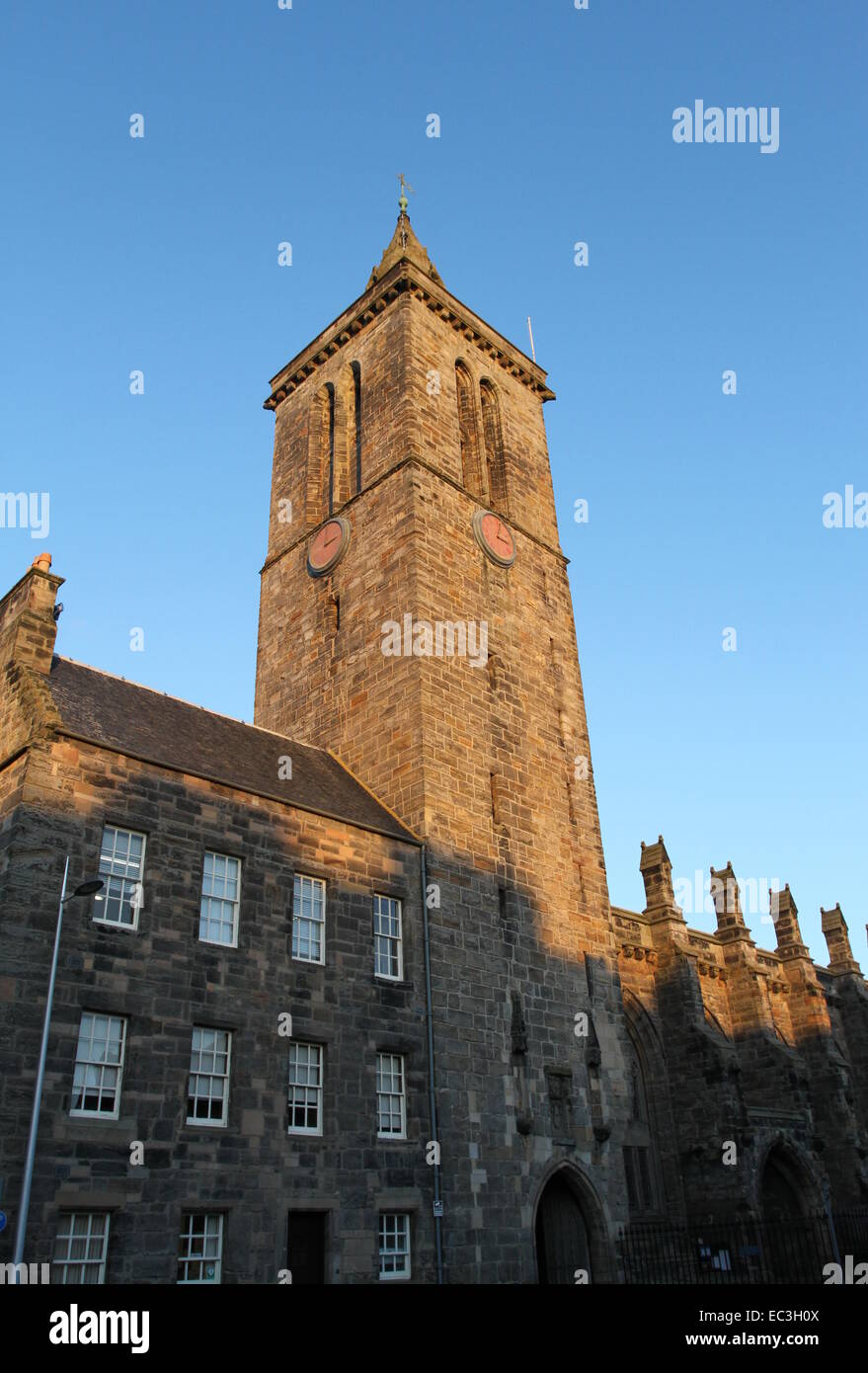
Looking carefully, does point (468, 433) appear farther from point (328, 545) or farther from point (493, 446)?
point (328, 545)

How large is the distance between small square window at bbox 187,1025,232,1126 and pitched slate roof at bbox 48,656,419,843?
4794 mm

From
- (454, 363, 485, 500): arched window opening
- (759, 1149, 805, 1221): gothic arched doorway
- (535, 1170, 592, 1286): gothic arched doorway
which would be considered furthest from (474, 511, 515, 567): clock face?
(759, 1149, 805, 1221): gothic arched doorway

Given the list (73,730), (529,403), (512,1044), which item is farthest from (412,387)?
(512,1044)

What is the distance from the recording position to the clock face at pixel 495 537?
29.8 meters

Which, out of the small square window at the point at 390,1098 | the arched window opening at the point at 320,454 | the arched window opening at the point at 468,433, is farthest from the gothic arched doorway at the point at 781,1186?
the arched window opening at the point at 320,454

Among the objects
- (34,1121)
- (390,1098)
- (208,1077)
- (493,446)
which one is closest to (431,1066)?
(390,1098)

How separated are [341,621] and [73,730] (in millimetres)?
11922

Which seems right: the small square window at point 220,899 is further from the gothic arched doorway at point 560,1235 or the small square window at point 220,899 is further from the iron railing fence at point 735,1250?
the iron railing fence at point 735,1250

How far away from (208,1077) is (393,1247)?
17.1 ft

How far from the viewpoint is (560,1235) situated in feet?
74.4

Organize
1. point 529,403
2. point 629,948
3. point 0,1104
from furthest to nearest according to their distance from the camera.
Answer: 1. point 529,403
2. point 629,948
3. point 0,1104
